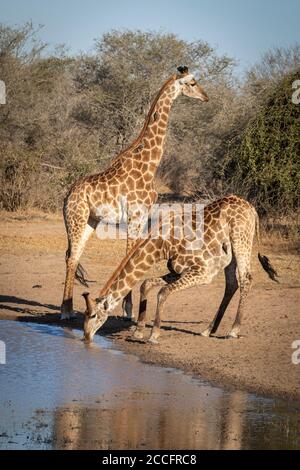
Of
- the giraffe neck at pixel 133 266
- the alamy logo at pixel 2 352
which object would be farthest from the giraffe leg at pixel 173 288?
the alamy logo at pixel 2 352

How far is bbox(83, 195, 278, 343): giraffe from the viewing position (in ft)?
30.4

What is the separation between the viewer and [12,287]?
1260 cm

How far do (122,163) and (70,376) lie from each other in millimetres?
3737

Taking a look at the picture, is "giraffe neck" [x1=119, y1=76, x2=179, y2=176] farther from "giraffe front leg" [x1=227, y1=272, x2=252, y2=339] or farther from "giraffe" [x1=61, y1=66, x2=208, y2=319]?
"giraffe front leg" [x1=227, y1=272, x2=252, y2=339]

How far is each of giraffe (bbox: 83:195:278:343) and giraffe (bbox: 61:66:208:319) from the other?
1.04m

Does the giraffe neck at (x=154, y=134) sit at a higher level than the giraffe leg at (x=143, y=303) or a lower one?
higher

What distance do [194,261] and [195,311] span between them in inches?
62.8

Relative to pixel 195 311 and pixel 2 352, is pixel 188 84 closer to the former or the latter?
pixel 195 311

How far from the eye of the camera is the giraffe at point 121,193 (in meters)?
10.7

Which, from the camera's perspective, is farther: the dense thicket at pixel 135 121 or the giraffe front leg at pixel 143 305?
the dense thicket at pixel 135 121

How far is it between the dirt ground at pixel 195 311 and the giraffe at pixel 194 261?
0.37 m

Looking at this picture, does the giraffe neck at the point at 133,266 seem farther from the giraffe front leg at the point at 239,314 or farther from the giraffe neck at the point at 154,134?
the giraffe neck at the point at 154,134

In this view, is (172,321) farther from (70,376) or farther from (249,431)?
(249,431)
